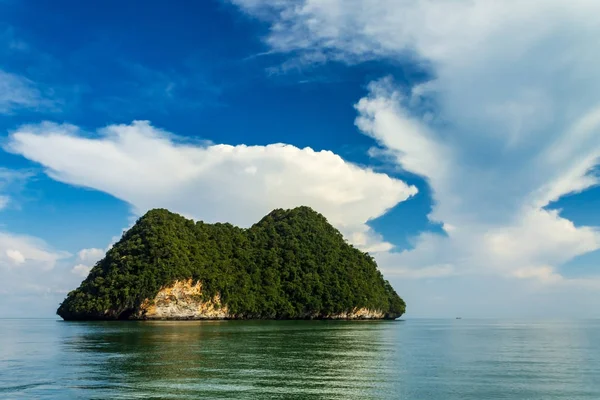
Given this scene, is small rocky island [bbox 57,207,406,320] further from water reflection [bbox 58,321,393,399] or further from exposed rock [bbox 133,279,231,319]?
water reflection [bbox 58,321,393,399]

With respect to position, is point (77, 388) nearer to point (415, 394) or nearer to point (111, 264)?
point (415, 394)

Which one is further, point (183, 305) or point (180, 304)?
point (183, 305)

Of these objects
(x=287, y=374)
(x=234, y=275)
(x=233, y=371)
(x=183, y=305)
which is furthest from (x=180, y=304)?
(x=287, y=374)

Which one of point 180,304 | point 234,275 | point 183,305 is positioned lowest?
point 183,305

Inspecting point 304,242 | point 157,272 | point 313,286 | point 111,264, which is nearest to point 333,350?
point 157,272

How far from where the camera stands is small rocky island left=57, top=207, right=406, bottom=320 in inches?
4488

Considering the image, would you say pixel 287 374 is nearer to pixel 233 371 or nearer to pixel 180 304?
pixel 233 371

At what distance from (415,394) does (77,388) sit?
15.8m

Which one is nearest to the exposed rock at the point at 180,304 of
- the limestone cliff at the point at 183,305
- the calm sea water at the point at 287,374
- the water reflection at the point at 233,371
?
the limestone cliff at the point at 183,305

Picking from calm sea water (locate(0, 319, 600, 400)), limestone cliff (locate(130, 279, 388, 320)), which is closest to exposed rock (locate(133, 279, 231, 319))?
limestone cliff (locate(130, 279, 388, 320))

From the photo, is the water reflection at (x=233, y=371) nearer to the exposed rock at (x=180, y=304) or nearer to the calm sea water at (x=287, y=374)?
the calm sea water at (x=287, y=374)

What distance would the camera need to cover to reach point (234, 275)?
140125 mm

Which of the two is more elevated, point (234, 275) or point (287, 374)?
point (234, 275)

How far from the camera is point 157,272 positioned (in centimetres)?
11412
